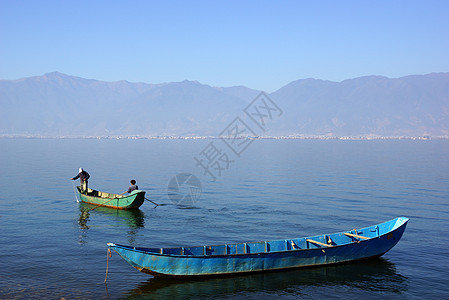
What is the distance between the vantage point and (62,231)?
28.0 m

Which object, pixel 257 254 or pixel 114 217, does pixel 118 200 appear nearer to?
pixel 114 217

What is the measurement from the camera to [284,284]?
19.7m

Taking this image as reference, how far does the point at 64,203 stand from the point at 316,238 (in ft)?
83.1

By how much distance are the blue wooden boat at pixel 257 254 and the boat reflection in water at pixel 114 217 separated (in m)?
7.59

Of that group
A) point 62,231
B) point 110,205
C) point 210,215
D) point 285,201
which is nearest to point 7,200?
point 110,205

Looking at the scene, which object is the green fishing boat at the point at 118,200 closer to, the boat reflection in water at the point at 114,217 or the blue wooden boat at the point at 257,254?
the boat reflection in water at the point at 114,217

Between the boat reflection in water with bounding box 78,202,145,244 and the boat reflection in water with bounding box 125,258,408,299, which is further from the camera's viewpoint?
the boat reflection in water with bounding box 78,202,145,244

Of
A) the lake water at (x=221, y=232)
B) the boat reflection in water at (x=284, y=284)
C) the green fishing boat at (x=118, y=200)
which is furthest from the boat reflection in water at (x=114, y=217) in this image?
the boat reflection in water at (x=284, y=284)

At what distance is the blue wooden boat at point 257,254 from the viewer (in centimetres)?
1891

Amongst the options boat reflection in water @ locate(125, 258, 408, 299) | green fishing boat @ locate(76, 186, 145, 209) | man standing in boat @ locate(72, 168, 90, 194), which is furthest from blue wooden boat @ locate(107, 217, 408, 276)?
man standing in boat @ locate(72, 168, 90, 194)

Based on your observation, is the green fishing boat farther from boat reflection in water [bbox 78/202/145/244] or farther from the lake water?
the lake water

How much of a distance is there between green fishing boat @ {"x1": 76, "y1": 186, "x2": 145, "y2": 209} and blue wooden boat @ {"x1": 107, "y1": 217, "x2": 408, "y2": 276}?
14.9m

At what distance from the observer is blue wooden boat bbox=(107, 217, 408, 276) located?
1891cm

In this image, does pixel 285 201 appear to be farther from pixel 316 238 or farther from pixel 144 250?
pixel 144 250
